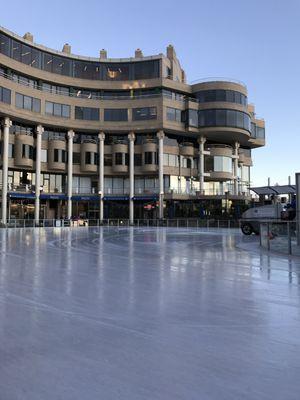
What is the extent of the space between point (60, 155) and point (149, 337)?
167 feet

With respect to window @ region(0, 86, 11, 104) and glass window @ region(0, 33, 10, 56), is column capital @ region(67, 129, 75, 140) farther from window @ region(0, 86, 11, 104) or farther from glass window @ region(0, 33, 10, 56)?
glass window @ region(0, 33, 10, 56)

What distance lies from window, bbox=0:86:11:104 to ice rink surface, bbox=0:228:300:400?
139 ft

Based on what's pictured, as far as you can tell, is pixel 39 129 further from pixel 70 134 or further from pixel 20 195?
pixel 20 195

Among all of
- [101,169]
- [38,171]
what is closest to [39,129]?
[38,171]

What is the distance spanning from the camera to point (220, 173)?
56.1m

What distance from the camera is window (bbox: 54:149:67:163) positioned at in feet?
173

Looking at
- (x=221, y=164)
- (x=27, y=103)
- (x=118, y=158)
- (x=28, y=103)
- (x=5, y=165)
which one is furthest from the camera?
(x=221, y=164)

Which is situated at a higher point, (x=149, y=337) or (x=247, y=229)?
(x=247, y=229)

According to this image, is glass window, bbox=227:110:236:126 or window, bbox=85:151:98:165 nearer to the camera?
glass window, bbox=227:110:236:126

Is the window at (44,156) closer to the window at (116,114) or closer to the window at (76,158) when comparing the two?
the window at (76,158)

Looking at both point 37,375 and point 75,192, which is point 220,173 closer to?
point 75,192

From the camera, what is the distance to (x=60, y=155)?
5319 centimetres

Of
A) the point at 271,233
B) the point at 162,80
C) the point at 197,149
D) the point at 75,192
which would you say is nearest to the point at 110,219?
the point at 75,192

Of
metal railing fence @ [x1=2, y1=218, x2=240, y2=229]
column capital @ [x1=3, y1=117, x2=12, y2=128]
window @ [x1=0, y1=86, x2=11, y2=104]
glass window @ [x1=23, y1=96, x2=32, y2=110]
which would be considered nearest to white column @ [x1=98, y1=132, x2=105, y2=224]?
metal railing fence @ [x1=2, y1=218, x2=240, y2=229]
